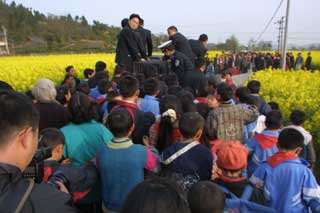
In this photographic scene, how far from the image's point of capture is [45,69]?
13.7m

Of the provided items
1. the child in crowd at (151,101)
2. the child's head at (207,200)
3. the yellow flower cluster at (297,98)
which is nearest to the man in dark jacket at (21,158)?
the child's head at (207,200)

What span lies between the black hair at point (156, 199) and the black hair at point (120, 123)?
1.56 m

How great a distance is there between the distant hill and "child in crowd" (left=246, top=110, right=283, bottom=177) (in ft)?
183

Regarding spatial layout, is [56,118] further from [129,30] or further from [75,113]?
[129,30]

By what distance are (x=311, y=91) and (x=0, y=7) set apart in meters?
96.2

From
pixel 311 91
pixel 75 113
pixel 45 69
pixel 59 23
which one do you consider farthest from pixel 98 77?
pixel 59 23

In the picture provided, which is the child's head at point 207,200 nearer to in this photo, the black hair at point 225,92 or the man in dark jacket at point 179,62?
the black hair at point 225,92

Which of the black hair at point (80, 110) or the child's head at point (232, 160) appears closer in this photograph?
the child's head at point (232, 160)

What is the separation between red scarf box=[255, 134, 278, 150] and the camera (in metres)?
3.62

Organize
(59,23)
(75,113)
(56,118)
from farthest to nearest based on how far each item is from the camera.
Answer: (59,23) → (56,118) → (75,113)

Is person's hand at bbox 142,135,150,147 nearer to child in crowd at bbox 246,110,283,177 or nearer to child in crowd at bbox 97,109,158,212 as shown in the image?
child in crowd at bbox 97,109,158,212

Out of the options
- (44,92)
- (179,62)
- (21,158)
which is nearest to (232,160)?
(21,158)

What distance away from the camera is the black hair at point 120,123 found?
2902 millimetres

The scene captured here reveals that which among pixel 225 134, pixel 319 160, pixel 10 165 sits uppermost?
pixel 10 165
